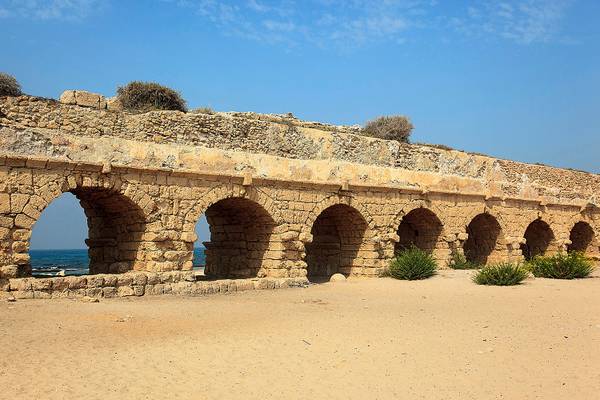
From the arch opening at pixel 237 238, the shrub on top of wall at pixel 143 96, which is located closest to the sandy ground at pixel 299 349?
the arch opening at pixel 237 238

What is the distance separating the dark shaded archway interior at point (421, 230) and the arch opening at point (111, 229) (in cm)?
807

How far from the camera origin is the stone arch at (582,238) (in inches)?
854

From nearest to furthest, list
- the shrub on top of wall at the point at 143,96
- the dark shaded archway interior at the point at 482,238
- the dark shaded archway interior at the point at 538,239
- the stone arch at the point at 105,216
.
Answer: the stone arch at the point at 105,216 → the shrub on top of wall at the point at 143,96 → the dark shaded archway interior at the point at 482,238 → the dark shaded archway interior at the point at 538,239

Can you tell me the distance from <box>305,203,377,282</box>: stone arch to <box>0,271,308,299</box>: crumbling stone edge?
109 inches

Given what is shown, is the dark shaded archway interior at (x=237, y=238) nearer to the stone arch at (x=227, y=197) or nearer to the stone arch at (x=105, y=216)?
the stone arch at (x=227, y=197)

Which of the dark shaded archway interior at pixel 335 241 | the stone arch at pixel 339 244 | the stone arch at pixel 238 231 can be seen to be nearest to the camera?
the stone arch at pixel 238 231

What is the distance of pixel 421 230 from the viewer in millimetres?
16938

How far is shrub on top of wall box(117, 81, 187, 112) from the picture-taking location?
16141 mm

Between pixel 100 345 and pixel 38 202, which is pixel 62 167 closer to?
pixel 38 202

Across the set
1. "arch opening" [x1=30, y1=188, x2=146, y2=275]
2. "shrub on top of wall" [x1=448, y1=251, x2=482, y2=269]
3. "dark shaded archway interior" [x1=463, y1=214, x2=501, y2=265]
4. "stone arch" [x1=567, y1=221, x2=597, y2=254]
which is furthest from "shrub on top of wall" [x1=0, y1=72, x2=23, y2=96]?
"stone arch" [x1=567, y1=221, x2=597, y2=254]

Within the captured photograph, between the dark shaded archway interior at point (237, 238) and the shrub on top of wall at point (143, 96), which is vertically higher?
the shrub on top of wall at point (143, 96)

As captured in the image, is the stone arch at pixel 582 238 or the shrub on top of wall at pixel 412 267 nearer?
the shrub on top of wall at pixel 412 267

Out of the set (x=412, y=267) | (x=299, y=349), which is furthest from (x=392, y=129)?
(x=299, y=349)

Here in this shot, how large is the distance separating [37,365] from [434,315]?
19.1ft
